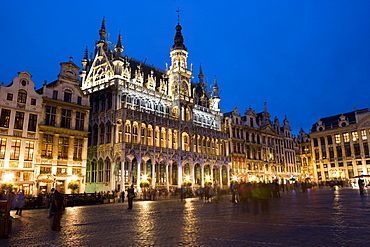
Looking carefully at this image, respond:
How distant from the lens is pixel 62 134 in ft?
134

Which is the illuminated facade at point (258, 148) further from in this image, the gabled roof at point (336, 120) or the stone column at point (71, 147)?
the stone column at point (71, 147)

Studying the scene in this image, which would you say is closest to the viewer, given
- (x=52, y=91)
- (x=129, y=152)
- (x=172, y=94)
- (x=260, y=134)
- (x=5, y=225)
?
(x=5, y=225)

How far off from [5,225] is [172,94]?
162ft

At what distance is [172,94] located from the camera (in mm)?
59438

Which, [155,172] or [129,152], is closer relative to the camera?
[129,152]

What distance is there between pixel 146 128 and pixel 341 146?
62.8 metres

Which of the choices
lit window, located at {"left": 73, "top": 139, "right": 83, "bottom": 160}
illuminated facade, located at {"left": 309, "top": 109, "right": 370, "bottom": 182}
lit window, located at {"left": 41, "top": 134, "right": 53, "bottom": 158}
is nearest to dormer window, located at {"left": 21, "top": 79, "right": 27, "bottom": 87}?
lit window, located at {"left": 41, "top": 134, "right": 53, "bottom": 158}

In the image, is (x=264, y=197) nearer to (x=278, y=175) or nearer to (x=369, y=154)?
(x=278, y=175)

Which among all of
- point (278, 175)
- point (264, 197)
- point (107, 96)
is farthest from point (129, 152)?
point (278, 175)

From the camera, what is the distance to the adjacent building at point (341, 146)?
270 ft

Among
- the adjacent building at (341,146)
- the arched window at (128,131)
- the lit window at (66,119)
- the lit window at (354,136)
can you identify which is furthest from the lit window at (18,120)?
the lit window at (354,136)

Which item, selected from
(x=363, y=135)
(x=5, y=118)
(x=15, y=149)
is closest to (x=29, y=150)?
(x=15, y=149)

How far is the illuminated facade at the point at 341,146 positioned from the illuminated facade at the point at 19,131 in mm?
76931

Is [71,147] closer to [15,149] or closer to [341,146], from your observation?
[15,149]
